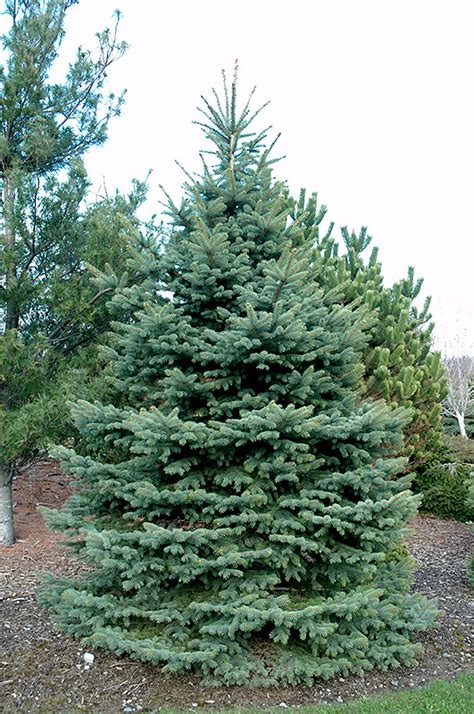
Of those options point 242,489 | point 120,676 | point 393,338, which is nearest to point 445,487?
point 393,338

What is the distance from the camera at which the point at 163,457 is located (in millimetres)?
3340

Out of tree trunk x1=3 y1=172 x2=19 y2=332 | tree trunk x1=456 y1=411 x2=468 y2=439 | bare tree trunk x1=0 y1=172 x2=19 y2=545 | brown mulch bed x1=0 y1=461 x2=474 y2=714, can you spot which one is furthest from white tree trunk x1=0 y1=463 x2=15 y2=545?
tree trunk x1=456 y1=411 x2=468 y2=439

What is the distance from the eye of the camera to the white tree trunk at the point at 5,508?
597cm

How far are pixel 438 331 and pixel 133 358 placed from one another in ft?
78.5

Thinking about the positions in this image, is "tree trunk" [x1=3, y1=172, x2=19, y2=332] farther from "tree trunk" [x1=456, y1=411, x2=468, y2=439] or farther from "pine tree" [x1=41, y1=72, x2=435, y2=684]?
"tree trunk" [x1=456, y1=411, x2=468, y2=439]

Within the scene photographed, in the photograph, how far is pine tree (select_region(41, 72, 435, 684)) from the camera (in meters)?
3.20

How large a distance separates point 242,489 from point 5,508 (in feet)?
12.1

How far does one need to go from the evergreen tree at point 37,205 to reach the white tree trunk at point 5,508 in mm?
11

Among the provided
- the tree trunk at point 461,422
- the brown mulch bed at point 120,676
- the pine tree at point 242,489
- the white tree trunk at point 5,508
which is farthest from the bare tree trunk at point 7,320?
the tree trunk at point 461,422

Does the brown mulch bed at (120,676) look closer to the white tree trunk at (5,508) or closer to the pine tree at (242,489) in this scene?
the pine tree at (242,489)

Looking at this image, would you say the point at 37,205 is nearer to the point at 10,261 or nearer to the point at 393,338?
the point at 10,261

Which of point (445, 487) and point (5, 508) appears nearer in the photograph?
point (5, 508)

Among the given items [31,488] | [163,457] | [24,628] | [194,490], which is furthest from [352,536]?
[31,488]

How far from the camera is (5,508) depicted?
6023 millimetres
